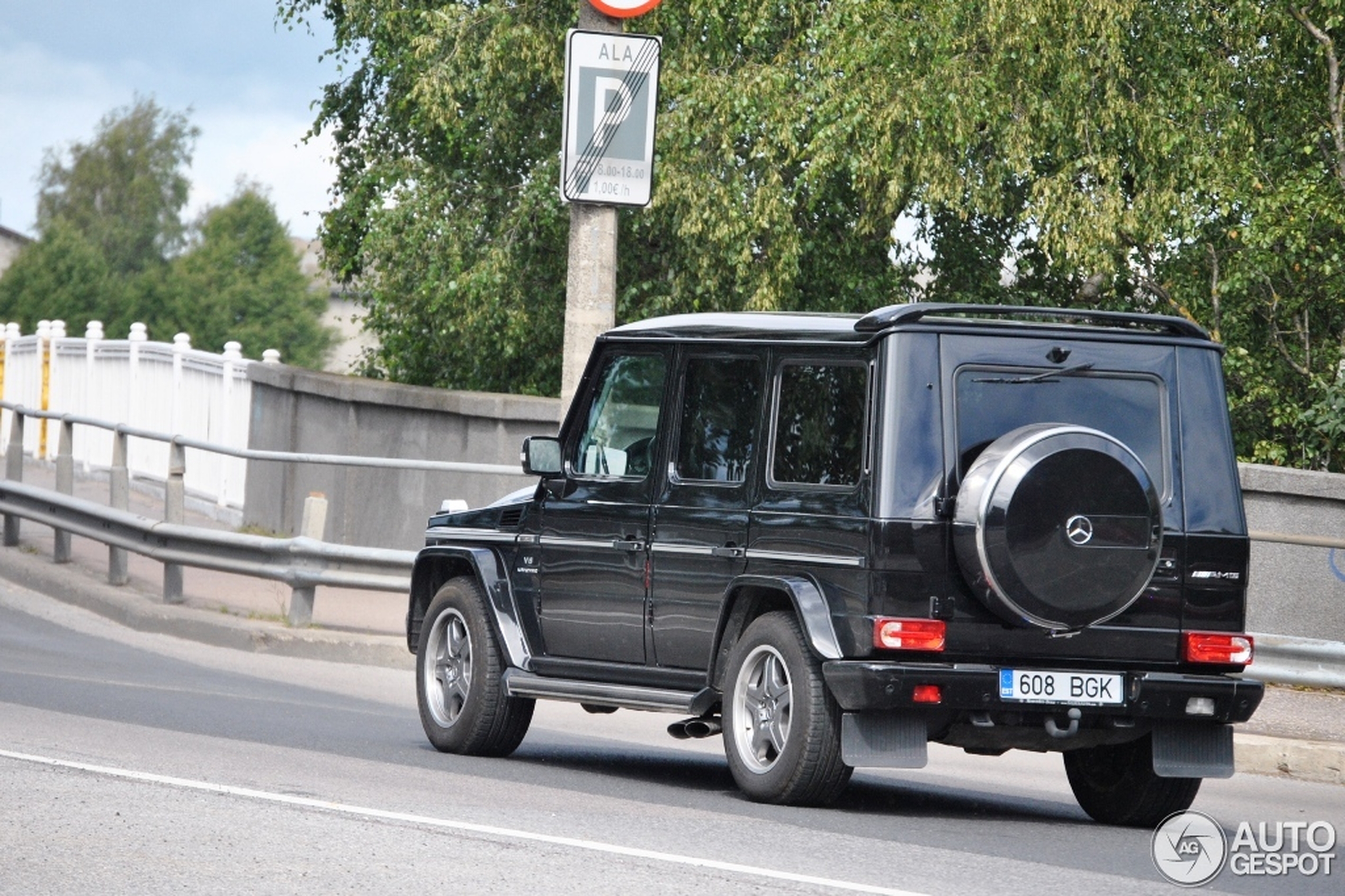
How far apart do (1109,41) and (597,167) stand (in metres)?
7.71

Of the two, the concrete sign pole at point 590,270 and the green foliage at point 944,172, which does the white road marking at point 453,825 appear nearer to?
the concrete sign pole at point 590,270

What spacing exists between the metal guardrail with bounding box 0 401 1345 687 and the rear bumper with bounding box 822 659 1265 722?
3.55m

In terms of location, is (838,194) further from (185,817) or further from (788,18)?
(185,817)

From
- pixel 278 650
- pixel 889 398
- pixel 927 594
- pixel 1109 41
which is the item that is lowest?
pixel 278 650

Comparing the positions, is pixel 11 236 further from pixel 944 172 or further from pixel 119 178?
pixel 944 172

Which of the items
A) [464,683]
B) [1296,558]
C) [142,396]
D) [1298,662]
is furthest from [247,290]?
[464,683]

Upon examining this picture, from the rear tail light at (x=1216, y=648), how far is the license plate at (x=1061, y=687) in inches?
12.6

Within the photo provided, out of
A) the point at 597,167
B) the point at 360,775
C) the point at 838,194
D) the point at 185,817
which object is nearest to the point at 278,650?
the point at 597,167

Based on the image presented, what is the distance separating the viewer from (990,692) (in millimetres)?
7637

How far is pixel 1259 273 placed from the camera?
18.8 metres

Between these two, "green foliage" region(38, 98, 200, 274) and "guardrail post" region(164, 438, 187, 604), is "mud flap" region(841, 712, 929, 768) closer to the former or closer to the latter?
"guardrail post" region(164, 438, 187, 604)

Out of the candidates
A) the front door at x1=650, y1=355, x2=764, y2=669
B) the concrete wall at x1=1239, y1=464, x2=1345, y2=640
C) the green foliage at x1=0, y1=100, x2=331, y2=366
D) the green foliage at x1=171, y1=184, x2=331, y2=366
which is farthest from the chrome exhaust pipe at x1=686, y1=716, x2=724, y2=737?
the green foliage at x1=171, y1=184, x2=331, y2=366

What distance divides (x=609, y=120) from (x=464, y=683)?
4451 mm

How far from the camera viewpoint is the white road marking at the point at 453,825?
6254 mm
